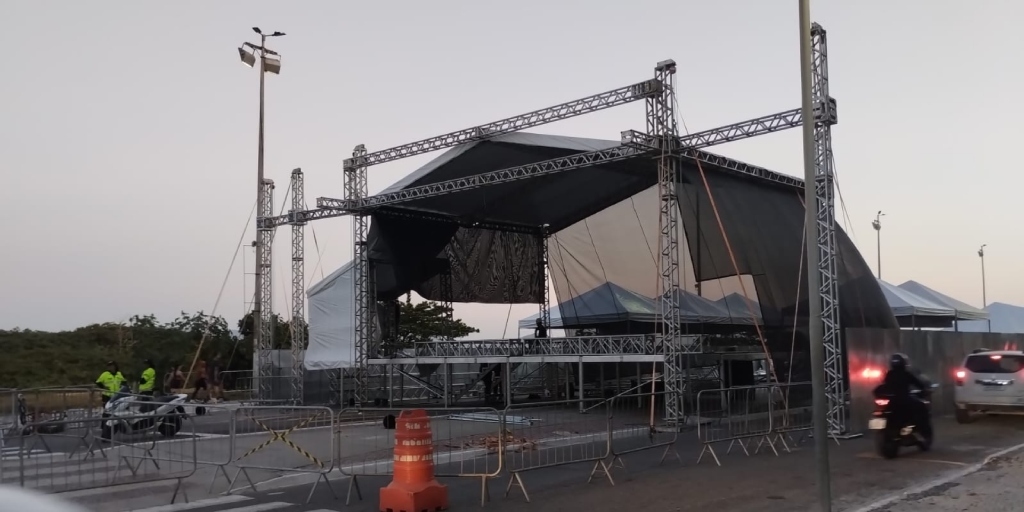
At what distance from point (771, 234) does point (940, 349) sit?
5440 millimetres

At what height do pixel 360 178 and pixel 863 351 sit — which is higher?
pixel 360 178

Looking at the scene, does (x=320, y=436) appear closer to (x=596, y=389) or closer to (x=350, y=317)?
(x=350, y=317)

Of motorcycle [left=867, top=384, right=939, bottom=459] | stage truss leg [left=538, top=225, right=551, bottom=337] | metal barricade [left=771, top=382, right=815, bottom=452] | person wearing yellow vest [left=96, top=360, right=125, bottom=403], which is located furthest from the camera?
stage truss leg [left=538, top=225, right=551, bottom=337]

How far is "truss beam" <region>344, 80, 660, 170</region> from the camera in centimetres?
2148

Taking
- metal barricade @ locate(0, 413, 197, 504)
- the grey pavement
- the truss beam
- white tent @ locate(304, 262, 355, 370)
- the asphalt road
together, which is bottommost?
the asphalt road

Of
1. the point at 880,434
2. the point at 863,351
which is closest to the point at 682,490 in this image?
the point at 880,434

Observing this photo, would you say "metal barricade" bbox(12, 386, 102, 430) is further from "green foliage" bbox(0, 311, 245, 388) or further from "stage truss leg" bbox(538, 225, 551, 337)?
"stage truss leg" bbox(538, 225, 551, 337)

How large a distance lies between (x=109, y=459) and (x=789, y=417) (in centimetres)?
1186

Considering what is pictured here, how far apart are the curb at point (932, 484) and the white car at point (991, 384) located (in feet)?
14.4

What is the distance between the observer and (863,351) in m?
17.8

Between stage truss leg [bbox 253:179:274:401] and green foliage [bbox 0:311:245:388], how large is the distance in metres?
3.99

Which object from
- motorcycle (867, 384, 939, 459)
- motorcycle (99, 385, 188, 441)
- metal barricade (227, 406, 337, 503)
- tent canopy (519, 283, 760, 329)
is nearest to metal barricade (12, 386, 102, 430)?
motorcycle (99, 385, 188, 441)

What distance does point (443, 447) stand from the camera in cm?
1634

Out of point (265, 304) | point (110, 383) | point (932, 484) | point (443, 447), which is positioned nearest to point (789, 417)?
point (932, 484)
